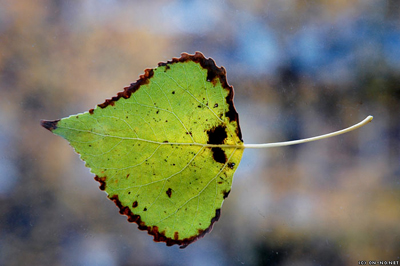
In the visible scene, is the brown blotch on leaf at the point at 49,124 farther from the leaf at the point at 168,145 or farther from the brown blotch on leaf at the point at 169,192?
the brown blotch on leaf at the point at 169,192

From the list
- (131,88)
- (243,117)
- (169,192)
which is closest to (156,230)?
(169,192)

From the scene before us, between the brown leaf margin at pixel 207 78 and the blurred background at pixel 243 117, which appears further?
the blurred background at pixel 243 117

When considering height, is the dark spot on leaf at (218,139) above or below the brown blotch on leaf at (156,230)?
above

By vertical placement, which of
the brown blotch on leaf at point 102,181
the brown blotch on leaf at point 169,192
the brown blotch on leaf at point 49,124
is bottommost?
the brown blotch on leaf at point 102,181

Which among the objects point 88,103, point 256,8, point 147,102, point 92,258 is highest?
point 256,8

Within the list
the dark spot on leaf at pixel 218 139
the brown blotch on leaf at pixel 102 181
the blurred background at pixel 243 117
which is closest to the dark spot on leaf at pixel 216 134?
the dark spot on leaf at pixel 218 139

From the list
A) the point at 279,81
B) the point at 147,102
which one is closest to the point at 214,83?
the point at 147,102

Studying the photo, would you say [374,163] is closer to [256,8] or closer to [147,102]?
[256,8]
